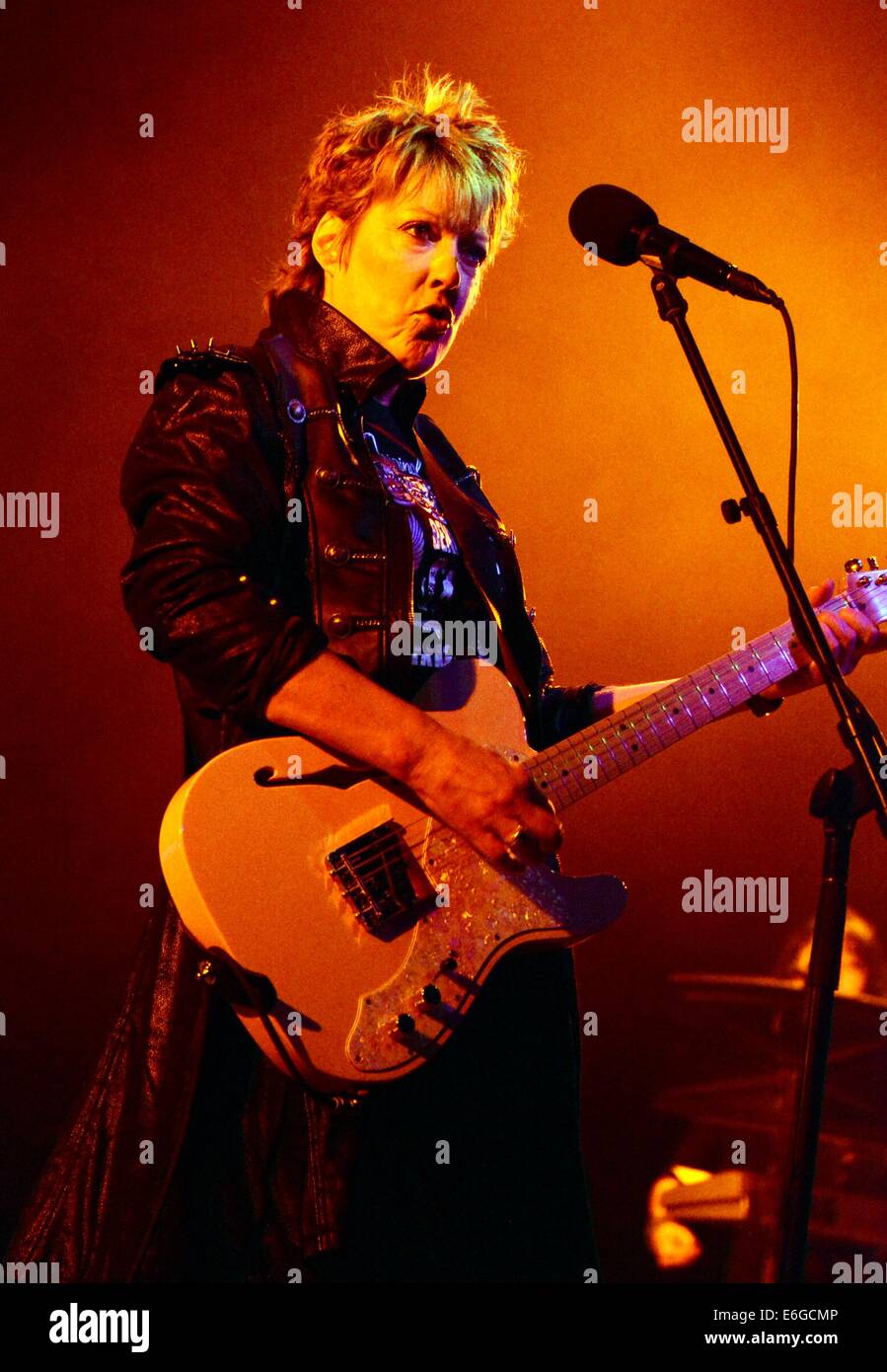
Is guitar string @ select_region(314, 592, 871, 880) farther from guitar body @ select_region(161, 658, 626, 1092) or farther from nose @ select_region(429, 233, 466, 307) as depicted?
nose @ select_region(429, 233, 466, 307)

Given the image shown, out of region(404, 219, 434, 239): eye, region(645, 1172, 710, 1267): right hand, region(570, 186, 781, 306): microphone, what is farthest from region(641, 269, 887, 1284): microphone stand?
region(645, 1172, 710, 1267): right hand

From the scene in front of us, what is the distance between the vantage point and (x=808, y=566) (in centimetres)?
337

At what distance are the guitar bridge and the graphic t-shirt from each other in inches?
11.6

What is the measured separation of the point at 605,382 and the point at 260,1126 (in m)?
2.21

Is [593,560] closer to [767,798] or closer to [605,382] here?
[605,382]

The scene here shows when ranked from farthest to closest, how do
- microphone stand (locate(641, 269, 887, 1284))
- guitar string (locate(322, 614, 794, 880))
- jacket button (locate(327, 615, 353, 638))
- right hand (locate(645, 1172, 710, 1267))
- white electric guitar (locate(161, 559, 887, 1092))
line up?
right hand (locate(645, 1172, 710, 1267)), jacket button (locate(327, 615, 353, 638)), guitar string (locate(322, 614, 794, 880)), white electric guitar (locate(161, 559, 887, 1092)), microphone stand (locate(641, 269, 887, 1284))

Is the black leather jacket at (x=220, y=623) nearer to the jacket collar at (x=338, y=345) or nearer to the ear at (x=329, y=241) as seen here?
the jacket collar at (x=338, y=345)

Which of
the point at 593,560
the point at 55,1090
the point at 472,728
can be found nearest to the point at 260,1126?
the point at 472,728

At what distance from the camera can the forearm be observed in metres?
1.69

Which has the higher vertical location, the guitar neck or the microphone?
the microphone

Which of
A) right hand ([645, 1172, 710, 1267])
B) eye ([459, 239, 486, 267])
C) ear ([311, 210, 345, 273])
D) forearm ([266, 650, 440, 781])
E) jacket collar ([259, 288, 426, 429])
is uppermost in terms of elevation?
ear ([311, 210, 345, 273])

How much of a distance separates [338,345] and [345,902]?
0.93m

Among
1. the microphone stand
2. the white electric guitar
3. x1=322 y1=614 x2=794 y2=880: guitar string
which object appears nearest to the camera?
the microphone stand

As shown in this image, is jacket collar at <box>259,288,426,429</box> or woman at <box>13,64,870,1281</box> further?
jacket collar at <box>259,288,426,429</box>
